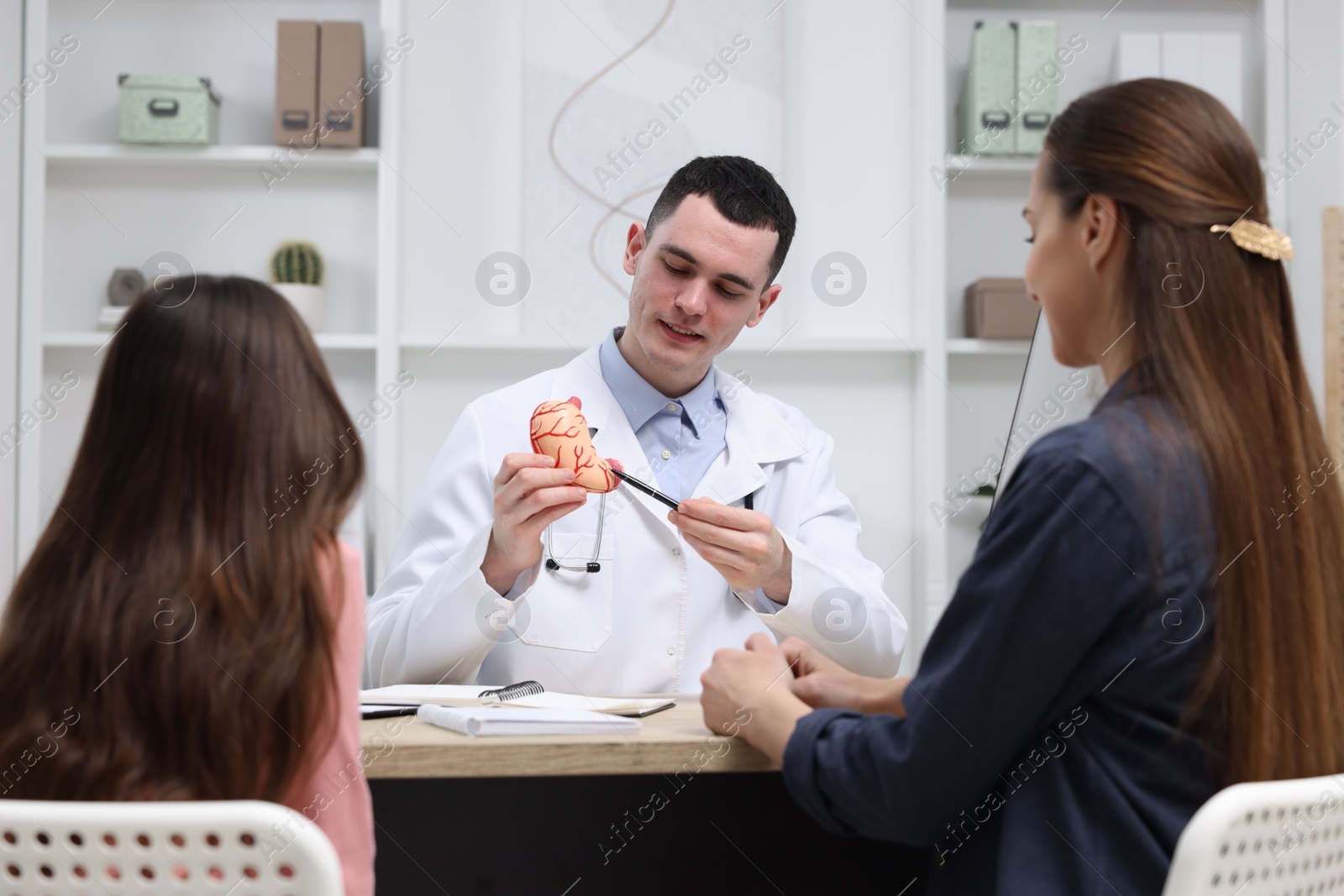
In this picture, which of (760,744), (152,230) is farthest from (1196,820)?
(152,230)

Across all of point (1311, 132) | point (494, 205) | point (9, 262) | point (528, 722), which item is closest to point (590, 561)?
point (528, 722)

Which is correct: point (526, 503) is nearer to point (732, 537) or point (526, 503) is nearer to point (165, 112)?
point (732, 537)

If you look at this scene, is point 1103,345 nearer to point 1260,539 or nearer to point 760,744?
point 1260,539

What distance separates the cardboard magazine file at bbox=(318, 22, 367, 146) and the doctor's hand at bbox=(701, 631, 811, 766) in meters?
2.40

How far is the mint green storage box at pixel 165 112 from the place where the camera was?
3092 mm

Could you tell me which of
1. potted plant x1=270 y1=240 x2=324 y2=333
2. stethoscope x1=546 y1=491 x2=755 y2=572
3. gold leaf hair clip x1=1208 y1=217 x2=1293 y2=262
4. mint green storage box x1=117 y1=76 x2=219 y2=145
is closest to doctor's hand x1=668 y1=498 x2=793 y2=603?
stethoscope x1=546 y1=491 x2=755 y2=572

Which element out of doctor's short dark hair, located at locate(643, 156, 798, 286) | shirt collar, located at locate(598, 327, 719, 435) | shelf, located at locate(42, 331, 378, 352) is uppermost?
doctor's short dark hair, located at locate(643, 156, 798, 286)

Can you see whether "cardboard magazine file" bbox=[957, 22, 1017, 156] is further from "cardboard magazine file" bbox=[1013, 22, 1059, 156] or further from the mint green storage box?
the mint green storage box

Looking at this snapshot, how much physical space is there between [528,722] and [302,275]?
233 cm

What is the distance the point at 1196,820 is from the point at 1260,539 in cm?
26

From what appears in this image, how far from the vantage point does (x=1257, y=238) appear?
39.7 inches

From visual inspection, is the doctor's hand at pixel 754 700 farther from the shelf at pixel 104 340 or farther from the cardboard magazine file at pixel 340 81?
the cardboard magazine file at pixel 340 81

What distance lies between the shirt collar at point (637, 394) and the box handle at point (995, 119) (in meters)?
1.54

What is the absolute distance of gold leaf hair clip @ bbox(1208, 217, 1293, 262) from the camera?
1.00 m
